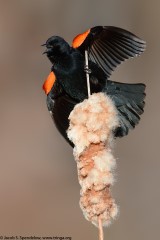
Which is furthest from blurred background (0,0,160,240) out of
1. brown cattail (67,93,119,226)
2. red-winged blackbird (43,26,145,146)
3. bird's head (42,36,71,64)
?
brown cattail (67,93,119,226)

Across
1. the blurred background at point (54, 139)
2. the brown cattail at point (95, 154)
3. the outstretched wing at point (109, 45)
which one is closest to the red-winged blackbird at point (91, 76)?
the outstretched wing at point (109, 45)

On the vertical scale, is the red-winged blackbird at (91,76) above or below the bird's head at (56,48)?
below

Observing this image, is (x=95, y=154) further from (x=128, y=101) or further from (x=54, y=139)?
(x=54, y=139)

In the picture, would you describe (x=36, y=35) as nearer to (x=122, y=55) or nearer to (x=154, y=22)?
(x=154, y=22)

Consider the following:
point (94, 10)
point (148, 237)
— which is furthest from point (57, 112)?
Result: point (94, 10)

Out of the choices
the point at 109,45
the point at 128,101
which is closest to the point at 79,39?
the point at 109,45

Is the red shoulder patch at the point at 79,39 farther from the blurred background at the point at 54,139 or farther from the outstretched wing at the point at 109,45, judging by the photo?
the blurred background at the point at 54,139

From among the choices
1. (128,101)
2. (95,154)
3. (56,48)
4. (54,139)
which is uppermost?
(54,139)
